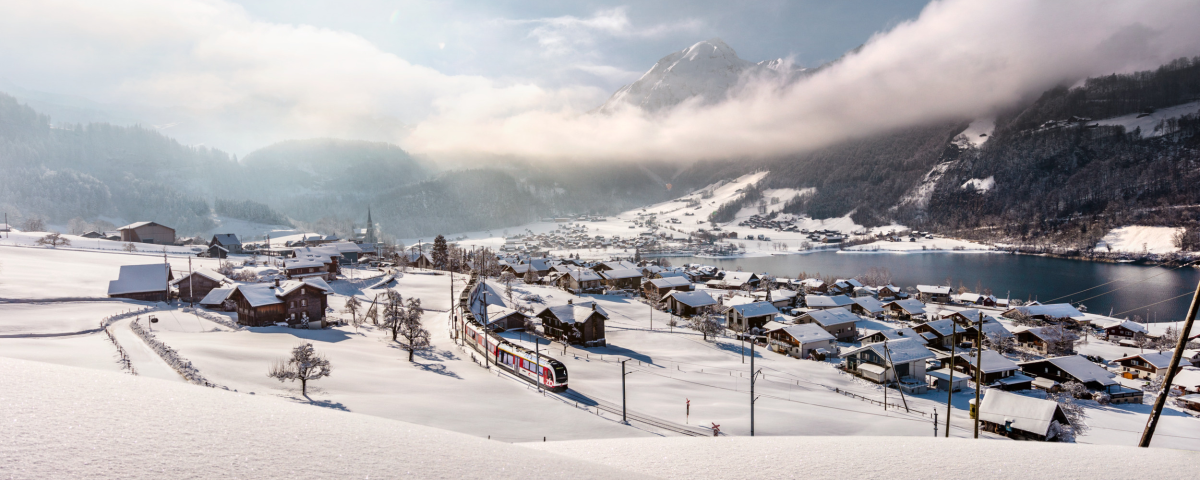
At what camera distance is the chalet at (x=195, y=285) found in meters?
35.2

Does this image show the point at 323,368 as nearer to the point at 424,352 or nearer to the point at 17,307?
the point at 424,352

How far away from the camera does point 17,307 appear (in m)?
25.0

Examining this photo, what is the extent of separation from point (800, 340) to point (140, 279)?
47079 millimetres

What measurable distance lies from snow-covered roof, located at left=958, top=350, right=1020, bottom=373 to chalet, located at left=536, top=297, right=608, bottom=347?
73.4 ft

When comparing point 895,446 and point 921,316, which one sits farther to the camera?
point 921,316

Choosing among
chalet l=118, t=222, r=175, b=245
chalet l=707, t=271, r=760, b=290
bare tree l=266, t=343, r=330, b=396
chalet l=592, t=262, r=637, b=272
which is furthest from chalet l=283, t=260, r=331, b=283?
chalet l=707, t=271, r=760, b=290

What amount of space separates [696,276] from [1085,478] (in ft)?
230

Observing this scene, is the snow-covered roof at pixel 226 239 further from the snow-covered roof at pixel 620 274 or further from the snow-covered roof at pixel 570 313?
the snow-covered roof at pixel 570 313

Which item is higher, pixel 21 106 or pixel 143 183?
pixel 21 106

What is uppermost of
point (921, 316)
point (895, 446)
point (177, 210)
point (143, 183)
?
point (143, 183)

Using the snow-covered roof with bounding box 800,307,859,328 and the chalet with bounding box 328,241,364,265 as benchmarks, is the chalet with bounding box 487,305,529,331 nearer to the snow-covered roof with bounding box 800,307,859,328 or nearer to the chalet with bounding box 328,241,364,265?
the snow-covered roof with bounding box 800,307,859,328

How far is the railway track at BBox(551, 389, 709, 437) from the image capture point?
16.0 m

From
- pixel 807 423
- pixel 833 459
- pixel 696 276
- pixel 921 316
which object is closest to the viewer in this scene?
pixel 833 459

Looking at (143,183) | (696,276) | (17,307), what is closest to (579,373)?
(17,307)
